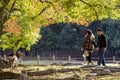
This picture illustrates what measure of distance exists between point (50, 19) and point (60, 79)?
13.6 meters

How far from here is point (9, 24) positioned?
27438 mm

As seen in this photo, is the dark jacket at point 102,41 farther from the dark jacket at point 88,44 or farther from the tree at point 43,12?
the tree at point 43,12

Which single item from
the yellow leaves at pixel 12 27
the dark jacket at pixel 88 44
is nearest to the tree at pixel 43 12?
the yellow leaves at pixel 12 27

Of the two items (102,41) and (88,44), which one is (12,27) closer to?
(88,44)

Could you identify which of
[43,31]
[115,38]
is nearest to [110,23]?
[115,38]

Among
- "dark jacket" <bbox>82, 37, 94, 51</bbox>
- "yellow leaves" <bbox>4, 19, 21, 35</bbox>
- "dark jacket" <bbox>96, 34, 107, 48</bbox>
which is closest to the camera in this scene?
"dark jacket" <bbox>96, 34, 107, 48</bbox>

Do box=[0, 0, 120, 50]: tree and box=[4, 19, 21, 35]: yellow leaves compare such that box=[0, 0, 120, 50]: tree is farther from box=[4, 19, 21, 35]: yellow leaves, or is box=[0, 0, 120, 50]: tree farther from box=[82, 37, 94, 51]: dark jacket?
box=[82, 37, 94, 51]: dark jacket

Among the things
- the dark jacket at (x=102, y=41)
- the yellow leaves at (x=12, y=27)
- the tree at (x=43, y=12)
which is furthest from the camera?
the yellow leaves at (x=12, y=27)

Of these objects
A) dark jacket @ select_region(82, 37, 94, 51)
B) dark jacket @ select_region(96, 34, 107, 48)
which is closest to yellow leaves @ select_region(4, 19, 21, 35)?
dark jacket @ select_region(82, 37, 94, 51)

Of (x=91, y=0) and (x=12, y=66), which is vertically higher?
(x=91, y=0)

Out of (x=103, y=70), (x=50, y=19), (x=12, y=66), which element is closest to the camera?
(x=103, y=70)

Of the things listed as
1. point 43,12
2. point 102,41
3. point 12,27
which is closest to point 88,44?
point 102,41

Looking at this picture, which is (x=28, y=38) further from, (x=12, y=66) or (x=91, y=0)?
(x=91, y=0)

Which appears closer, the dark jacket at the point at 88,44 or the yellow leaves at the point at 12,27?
the dark jacket at the point at 88,44
